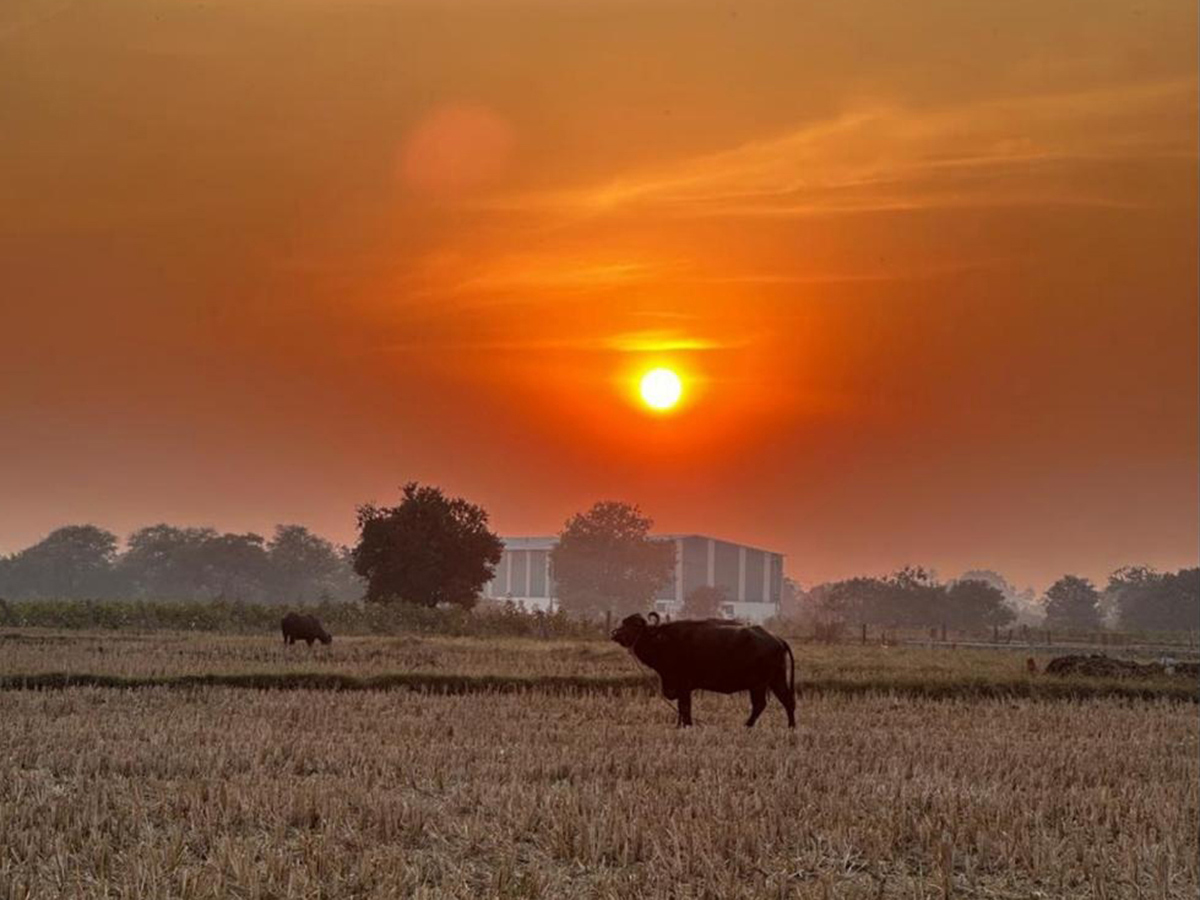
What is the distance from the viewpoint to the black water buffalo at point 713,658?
72.6ft

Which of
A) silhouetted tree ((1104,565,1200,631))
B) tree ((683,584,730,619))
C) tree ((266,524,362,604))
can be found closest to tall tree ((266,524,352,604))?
tree ((266,524,362,604))

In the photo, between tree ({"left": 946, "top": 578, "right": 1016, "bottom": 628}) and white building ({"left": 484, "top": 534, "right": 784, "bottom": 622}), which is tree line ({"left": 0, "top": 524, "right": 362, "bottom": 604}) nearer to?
white building ({"left": 484, "top": 534, "right": 784, "bottom": 622})

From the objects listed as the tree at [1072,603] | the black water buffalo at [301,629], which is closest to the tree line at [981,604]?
the tree at [1072,603]

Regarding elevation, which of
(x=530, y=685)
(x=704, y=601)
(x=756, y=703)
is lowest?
(x=530, y=685)

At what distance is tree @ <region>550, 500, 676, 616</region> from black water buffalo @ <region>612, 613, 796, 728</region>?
407 feet

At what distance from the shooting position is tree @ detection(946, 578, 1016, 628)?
12612 cm

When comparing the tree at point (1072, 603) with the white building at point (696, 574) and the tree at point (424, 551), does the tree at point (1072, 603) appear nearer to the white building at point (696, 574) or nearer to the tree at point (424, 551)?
the white building at point (696, 574)

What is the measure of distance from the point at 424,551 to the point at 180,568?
8211 centimetres

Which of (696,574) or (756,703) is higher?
(696,574)

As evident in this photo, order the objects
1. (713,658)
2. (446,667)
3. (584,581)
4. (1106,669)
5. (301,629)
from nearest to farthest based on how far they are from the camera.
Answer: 1. (713,658)
2. (446,667)
3. (1106,669)
4. (301,629)
5. (584,581)

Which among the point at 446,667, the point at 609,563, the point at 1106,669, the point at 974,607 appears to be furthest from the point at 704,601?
the point at 446,667

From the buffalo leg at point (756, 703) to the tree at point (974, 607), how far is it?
109 meters

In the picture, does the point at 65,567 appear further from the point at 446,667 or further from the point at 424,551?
the point at 446,667

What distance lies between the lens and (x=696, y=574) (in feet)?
541
